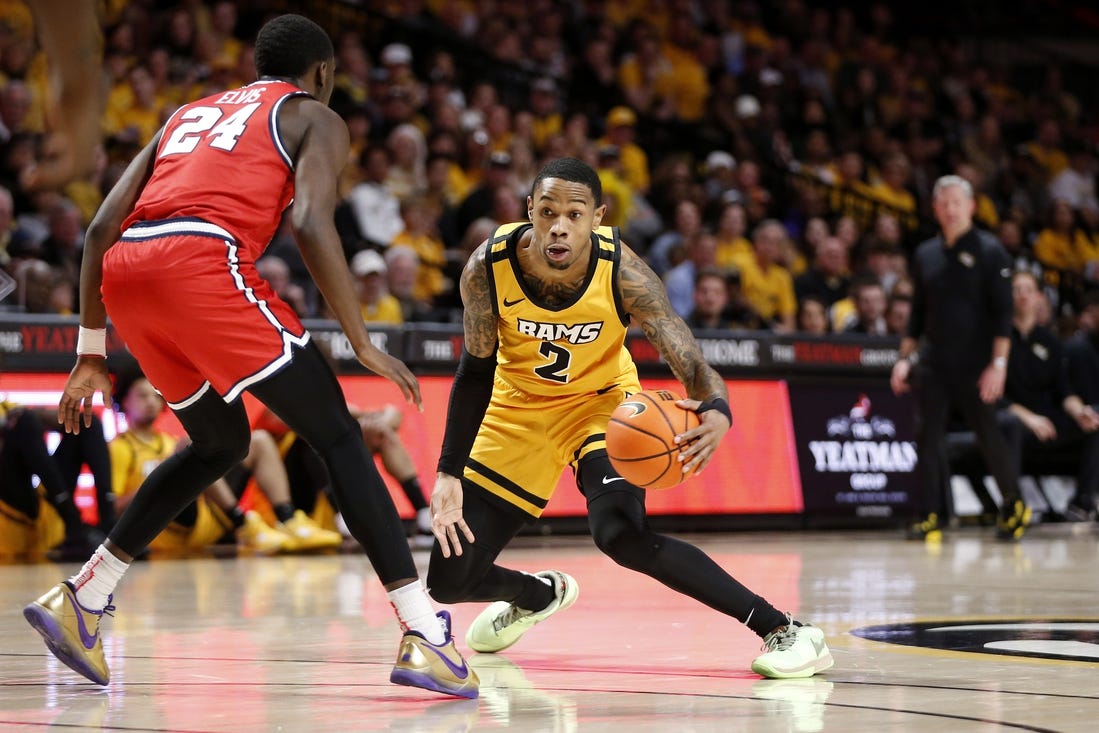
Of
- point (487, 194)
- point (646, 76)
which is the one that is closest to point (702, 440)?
point (487, 194)

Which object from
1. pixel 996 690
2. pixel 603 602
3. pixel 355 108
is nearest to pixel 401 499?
pixel 603 602

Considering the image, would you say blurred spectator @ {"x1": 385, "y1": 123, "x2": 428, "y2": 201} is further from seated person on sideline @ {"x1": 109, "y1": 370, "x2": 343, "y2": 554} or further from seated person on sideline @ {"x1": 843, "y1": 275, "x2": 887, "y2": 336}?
seated person on sideline @ {"x1": 109, "y1": 370, "x2": 343, "y2": 554}

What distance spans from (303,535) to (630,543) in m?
5.45

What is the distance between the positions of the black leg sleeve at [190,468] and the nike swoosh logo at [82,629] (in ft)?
0.70

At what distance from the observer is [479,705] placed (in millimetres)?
4129

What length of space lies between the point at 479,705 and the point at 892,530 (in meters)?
9.13

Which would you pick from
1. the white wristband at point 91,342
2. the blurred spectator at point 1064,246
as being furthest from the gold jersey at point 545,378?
the blurred spectator at point 1064,246

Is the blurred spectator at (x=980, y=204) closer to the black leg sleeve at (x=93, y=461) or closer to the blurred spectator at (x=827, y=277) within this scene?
the blurred spectator at (x=827, y=277)

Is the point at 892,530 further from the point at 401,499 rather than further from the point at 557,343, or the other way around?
the point at 557,343

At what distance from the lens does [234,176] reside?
4430mm

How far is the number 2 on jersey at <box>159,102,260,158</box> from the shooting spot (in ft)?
14.6

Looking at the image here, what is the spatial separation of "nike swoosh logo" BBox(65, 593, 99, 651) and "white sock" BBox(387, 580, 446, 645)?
92cm

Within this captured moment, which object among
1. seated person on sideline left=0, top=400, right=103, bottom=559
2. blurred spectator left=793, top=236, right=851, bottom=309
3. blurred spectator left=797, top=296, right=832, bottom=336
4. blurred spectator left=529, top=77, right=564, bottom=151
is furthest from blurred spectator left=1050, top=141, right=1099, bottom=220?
seated person on sideline left=0, top=400, right=103, bottom=559

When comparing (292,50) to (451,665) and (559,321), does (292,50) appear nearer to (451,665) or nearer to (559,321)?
(559,321)
